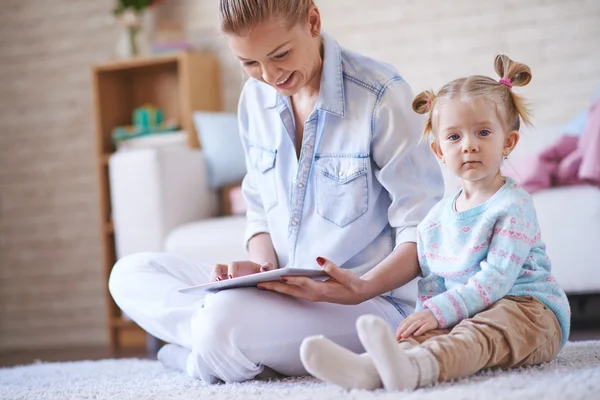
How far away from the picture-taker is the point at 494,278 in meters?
1.28

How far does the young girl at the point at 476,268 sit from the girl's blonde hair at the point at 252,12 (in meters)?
0.29

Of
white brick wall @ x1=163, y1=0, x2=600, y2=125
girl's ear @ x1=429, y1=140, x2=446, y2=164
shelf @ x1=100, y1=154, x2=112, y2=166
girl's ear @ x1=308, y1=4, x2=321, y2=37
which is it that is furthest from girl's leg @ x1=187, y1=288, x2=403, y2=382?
shelf @ x1=100, y1=154, x2=112, y2=166

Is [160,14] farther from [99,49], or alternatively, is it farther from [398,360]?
[398,360]

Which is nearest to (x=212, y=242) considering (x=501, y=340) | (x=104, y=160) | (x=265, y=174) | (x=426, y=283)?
(x=104, y=160)

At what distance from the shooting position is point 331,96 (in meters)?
1.55

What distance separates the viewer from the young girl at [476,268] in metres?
1.16

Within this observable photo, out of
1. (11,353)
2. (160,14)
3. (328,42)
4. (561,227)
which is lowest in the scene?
(11,353)

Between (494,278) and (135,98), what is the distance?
2.86 metres

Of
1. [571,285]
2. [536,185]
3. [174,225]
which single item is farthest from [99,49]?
[571,285]

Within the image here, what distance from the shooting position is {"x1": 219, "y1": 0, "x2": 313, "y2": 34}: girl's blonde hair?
1.41 meters

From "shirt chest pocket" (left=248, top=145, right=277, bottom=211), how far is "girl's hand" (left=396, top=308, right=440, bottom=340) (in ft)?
1.66

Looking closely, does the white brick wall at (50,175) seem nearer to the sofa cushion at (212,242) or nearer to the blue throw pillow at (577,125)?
the sofa cushion at (212,242)

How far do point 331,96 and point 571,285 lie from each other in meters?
1.19

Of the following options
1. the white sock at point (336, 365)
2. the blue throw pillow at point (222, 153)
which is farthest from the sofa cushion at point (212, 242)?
the white sock at point (336, 365)
